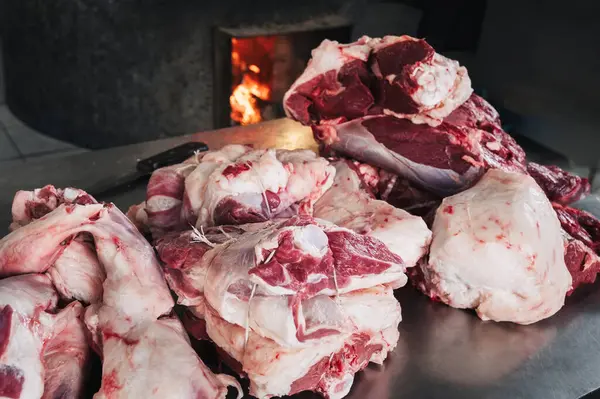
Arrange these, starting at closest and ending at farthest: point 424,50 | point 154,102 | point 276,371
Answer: point 276,371, point 424,50, point 154,102

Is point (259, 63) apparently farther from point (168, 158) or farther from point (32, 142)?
point (168, 158)

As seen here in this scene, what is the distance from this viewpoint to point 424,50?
2.16 m

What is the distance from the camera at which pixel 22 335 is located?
54.4 inches

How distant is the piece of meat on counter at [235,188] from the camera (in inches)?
71.1

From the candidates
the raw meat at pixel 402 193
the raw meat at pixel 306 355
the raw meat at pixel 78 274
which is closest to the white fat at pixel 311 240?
the raw meat at pixel 306 355

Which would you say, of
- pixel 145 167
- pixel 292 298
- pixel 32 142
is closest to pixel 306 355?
pixel 292 298

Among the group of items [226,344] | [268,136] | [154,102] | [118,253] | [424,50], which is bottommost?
[154,102]

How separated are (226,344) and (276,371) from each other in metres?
0.16

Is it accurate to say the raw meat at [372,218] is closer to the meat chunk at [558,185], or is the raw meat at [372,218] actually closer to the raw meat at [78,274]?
the raw meat at [78,274]

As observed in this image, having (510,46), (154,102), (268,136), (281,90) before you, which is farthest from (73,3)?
(510,46)

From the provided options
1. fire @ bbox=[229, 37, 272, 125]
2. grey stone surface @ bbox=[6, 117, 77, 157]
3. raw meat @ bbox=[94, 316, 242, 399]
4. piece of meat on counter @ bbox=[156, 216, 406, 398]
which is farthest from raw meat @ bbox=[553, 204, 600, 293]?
grey stone surface @ bbox=[6, 117, 77, 157]

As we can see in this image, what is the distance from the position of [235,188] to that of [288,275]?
0.44 metres

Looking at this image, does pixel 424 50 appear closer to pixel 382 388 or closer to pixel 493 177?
pixel 493 177

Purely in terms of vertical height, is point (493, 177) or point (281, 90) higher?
point (493, 177)
